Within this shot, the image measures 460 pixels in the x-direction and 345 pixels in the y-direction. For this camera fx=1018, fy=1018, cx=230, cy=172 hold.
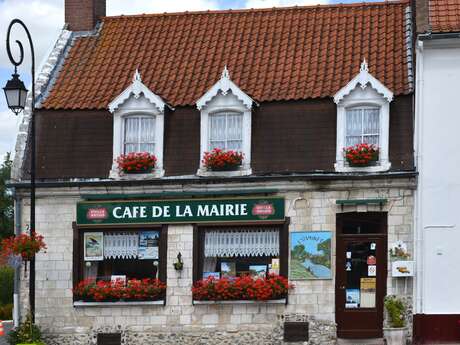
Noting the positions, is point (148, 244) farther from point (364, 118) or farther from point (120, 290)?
point (364, 118)

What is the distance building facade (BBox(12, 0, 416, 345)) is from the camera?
21.7 m

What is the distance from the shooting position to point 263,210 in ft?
72.4

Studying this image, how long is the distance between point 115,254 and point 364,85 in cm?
673

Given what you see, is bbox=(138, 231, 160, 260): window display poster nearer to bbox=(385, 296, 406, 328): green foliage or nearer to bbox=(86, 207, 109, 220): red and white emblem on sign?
bbox=(86, 207, 109, 220): red and white emblem on sign

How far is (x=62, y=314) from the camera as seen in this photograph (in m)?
22.8

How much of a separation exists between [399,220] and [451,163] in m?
1.64

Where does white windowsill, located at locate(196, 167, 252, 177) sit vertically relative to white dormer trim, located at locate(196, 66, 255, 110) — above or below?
below

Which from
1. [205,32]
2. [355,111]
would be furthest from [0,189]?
[355,111]

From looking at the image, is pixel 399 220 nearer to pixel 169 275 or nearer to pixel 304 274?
pixel 304 274

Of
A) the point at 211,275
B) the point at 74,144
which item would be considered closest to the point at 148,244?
the point at 211,275

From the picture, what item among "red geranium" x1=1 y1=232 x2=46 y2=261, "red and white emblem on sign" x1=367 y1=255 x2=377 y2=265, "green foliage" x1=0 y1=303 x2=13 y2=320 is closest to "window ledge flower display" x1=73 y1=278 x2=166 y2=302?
"red geranium" x1=1 y1=232 x2=46 y2=261

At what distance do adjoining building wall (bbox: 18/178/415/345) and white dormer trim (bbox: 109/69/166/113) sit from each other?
189 cm

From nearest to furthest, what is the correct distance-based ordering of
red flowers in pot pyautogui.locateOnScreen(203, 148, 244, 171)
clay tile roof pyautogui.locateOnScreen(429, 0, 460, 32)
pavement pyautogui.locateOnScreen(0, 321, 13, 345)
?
clay tile roof pyautogui.locateOnScreen(429, 0, 460, 32) → red flowers in pot pyautogui.locateOnScreen(203, 148, 244, 171) → pavement pyautogui.locateOnScreen(0, 321, 13, 345)

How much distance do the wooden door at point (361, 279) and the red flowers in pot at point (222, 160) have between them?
259 cm
